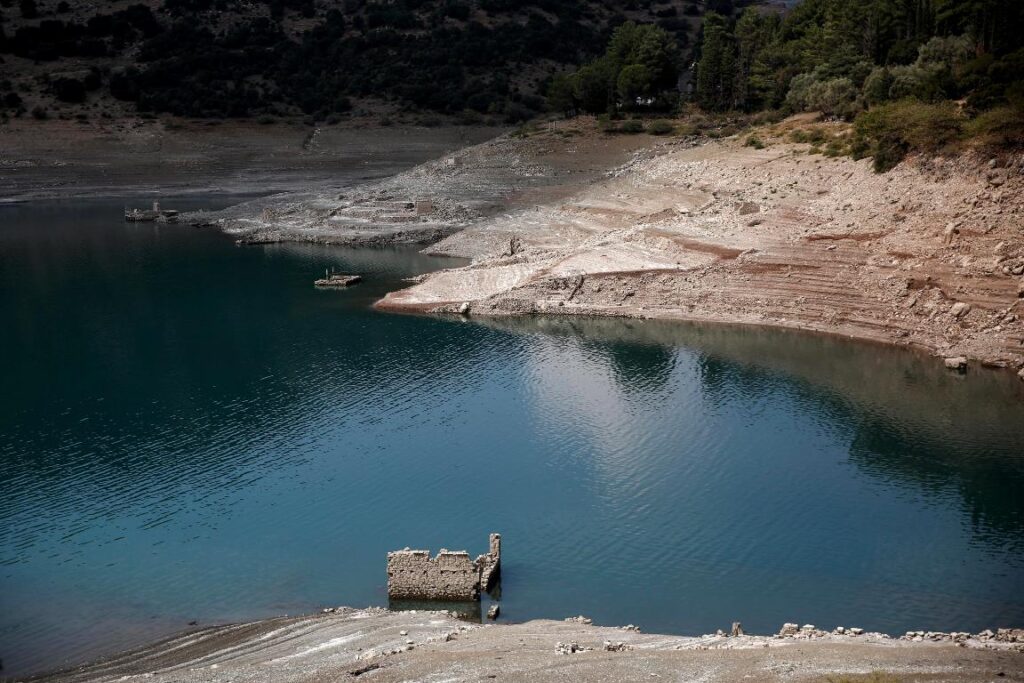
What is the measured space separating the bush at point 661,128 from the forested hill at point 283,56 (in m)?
29.6

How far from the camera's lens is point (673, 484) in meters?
32.0

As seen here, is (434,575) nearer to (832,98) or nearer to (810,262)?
(810,262)

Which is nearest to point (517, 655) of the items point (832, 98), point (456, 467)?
point (456, 467)

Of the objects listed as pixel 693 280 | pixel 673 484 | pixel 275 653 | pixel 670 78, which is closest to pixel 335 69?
pixel 670 78

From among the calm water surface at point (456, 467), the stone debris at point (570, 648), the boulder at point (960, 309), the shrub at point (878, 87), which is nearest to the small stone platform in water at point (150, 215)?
the calm water surface at point (456, 467)

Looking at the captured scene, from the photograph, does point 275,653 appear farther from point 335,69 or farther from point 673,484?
point 335,69

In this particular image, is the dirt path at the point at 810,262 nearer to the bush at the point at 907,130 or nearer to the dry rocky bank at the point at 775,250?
the dry rocky bank at the point at 775,250

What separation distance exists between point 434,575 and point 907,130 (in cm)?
3531

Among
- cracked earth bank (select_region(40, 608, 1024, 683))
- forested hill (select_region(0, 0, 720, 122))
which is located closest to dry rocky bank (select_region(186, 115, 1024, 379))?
cracked earth bank (select_region(40, 608, 1024, 683))

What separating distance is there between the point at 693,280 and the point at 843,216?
705 centimetres

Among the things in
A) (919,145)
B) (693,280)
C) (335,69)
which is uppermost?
(335,69)

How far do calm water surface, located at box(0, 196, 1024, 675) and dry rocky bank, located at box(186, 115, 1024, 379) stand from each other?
161 centimetres

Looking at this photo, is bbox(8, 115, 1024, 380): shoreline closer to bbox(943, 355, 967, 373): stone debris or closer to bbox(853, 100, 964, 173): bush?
bbox(943, 355, 967, 373): stone debris

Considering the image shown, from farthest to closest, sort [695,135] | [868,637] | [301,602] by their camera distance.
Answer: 1. [695,135]
2. [301,602]
3. [868,637]
